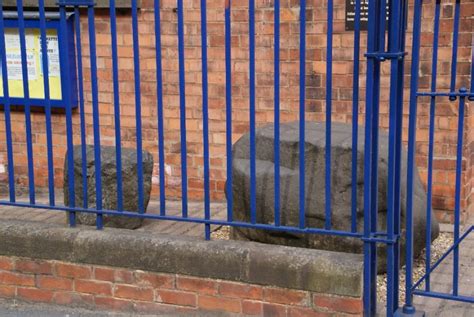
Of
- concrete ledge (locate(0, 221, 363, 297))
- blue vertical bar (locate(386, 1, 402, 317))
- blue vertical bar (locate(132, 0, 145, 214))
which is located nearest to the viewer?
blue vertical bar (locate(386, 1, 402, 317))

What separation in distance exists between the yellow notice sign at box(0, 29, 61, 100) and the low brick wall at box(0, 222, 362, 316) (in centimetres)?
227

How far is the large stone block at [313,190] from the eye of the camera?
4.16m

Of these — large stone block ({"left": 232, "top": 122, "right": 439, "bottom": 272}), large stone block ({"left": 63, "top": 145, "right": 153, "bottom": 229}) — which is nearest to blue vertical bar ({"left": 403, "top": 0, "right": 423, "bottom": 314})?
large stone block ({"left": 232, "top": 122, "right": 439, "bottom": 272})

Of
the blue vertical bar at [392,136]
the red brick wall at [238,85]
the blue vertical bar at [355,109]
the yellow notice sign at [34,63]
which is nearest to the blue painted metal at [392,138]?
the blue vertical bar at [392,136]

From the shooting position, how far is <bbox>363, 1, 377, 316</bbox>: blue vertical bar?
362cm

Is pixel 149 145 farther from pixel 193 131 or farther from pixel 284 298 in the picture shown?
pixel 284 298

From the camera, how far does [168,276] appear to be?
162 inches

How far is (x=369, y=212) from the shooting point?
3.72m

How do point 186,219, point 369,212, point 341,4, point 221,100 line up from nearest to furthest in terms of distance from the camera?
point 369,212 → point 186,219 → point 341,4 → point 221,100

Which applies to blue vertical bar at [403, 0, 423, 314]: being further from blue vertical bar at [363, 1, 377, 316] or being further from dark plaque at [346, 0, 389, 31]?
dark plaque at [346, 0, 389, 31]

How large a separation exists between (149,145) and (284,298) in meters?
2.85

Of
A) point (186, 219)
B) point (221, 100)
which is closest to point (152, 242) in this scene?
point (186, 219)

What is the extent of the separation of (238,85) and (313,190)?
6.47 feet

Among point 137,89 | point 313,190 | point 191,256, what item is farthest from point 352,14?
point 191,256
